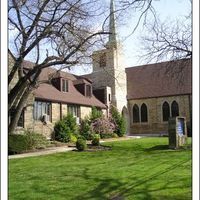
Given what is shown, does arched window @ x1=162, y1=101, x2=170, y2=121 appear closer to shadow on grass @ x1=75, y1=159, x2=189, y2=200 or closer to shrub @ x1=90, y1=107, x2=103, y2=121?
shrub @ x1=90, y1=107, x2=103, y2=121

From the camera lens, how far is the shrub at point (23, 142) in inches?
553

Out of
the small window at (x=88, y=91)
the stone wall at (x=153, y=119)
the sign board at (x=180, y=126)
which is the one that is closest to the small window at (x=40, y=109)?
the small window at (x=88, y=91)

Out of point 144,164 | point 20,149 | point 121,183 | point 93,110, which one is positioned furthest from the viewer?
point 93,110

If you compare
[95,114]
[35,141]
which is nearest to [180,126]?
[35,141]

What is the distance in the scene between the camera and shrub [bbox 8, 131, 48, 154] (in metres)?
14.0

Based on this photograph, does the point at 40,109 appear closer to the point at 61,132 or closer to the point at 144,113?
the point at 61,132

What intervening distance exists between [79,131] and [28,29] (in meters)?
14.1

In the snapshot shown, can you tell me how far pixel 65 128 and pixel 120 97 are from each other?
A: 10.8 m

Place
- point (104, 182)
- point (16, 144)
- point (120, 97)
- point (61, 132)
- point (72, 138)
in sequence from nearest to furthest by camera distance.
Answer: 1. point (104, 182)
2. point (16, 144)
3. point (61, 132)
4. point (72, 138)
5. point (120, 97)

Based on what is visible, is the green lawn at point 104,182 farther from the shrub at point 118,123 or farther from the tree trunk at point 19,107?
the shrub at point 118,123

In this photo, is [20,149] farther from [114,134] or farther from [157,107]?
[157,107]

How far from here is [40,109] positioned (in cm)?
2041

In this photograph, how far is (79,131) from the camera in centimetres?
2320
